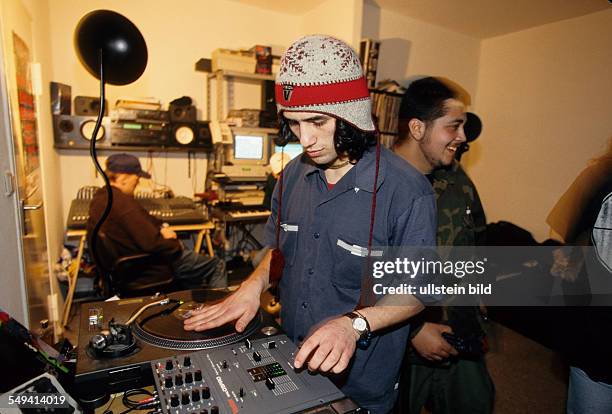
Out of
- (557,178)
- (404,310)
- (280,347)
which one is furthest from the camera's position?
(557,178)

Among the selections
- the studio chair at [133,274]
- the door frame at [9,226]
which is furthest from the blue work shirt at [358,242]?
the studio chair at [133,274]

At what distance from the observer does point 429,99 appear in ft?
5.02

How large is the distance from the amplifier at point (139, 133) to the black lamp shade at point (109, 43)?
239 cm

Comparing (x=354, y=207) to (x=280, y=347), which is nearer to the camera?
(x=280, y=347)

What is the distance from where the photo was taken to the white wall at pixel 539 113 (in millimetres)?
3402

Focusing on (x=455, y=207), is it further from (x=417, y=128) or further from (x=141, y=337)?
(x=141, y=337)

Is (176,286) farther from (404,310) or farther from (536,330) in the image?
(536,330)

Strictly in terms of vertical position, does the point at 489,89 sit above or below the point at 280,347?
above

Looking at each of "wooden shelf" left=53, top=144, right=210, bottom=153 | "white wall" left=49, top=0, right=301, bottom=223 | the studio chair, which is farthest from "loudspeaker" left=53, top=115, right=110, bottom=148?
the studio chair

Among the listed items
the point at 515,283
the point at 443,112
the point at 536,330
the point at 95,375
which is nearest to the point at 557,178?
the point at 515,283

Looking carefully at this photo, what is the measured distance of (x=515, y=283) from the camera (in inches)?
132

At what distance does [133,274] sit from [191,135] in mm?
1506

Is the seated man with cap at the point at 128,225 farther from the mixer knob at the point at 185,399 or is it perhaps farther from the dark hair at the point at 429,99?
the mixer knob at the point at 185,399

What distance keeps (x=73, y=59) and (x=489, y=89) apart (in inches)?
171
